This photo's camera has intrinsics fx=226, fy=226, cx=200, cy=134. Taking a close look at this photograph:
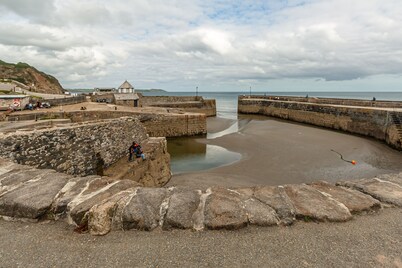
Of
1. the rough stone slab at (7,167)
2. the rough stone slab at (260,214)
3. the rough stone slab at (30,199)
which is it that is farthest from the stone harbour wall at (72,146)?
the rough stone slab at (260,214)

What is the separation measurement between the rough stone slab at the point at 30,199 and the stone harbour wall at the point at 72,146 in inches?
153

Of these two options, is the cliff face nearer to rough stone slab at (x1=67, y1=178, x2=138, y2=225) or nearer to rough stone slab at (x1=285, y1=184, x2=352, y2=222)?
rough stone slab at (x1=67, y1=178, x2=138, y2=225)

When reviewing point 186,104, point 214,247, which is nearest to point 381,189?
point 214,247

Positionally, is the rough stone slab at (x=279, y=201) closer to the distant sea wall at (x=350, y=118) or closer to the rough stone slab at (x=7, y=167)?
the rough stone slab at (x=7, y=167)

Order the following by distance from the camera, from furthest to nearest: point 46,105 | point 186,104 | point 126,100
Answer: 1. point 186,104
2. point 126,100
3. point 46,105

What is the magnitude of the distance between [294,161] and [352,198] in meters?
12.5

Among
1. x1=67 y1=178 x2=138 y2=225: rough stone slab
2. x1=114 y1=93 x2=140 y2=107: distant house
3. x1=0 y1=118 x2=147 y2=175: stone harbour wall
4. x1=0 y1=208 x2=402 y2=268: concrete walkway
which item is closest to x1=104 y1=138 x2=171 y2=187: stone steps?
x1=0 y1=118 x2=147 y2=175: stone harbour wall

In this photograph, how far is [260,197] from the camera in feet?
11.0

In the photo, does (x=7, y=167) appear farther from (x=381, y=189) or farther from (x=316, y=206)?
(x=381, y=189)

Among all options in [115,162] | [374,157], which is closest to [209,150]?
[115,162]

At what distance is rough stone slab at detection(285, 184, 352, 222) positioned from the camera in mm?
3004

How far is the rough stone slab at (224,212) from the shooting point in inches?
112

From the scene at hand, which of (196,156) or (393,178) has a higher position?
(393,178)

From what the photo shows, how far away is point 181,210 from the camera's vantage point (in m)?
3.00
